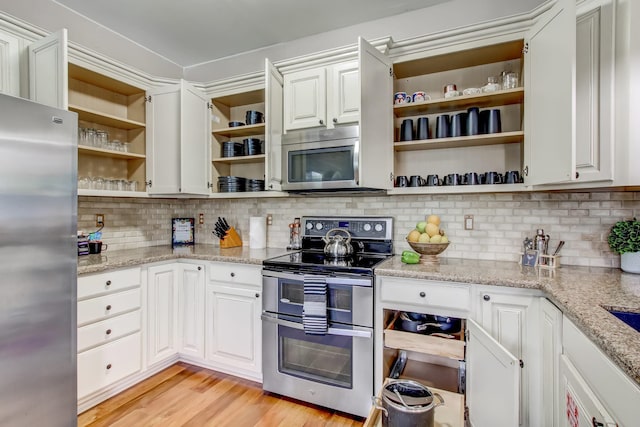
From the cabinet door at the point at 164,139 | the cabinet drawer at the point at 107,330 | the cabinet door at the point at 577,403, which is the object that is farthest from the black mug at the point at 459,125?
the cabinet drawer at the point at 107,330

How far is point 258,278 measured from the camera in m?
2.30

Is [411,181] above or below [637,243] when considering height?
above

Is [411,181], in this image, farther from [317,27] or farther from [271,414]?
[271,414]

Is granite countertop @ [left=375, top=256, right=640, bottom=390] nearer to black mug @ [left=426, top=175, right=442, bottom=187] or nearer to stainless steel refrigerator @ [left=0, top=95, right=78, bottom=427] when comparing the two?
black mug @ [left=426, top=175, right=442, bottom=187]

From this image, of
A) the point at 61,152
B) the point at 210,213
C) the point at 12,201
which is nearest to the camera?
the point at 12,201

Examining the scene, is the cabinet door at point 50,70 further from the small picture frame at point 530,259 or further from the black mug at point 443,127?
the small picture frame at point 530,259

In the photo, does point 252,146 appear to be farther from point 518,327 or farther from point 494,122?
point 518,327

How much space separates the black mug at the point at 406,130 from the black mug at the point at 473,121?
1.23 ft

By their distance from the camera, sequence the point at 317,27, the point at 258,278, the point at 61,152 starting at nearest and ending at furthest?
1. the point at 61,152
2. the point at 258,278
3. the point at 317,27

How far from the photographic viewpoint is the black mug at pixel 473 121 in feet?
6.95

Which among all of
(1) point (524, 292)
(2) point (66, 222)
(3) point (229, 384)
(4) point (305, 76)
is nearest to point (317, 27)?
(4) point (305, 76)

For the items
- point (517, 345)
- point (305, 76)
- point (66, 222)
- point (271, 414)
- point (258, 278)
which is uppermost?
point (305, 76)

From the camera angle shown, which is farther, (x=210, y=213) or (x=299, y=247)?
(x=210, y=213)

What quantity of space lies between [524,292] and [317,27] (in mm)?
2496
